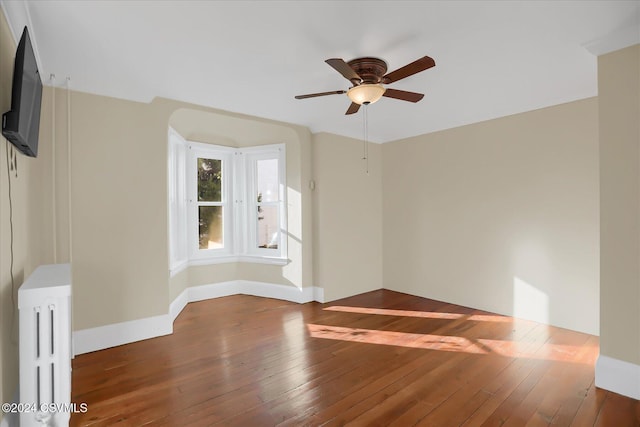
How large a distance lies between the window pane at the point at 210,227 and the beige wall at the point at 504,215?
2643mm

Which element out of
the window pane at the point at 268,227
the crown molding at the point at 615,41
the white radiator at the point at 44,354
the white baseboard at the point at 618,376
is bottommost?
the white baseboard at the point at 618,376

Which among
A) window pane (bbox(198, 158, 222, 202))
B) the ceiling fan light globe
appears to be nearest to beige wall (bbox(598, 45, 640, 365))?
the ceiling fan light globe

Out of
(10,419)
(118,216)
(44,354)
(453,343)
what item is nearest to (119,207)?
(118,216)

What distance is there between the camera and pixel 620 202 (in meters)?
2.26

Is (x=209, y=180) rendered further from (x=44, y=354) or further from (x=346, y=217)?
(x=44, y=354)

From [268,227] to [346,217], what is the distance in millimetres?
1227

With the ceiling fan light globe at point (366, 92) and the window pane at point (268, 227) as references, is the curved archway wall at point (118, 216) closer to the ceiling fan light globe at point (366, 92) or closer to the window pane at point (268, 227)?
the window pane at point (268, 227)

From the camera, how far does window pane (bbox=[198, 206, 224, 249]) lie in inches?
193

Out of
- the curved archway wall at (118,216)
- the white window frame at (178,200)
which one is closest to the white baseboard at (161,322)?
the curved archway wall at (118,216)

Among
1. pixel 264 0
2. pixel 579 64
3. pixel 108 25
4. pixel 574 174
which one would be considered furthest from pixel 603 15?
pixel 108 25

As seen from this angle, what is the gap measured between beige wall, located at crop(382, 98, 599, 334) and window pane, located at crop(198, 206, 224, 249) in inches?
104

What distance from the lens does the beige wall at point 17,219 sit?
1.81 meters

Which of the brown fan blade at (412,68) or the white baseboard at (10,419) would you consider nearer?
the white baseboard at (10,419)

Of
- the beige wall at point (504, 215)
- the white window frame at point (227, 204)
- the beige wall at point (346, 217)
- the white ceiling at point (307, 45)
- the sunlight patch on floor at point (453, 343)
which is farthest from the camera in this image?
the beige wall at point (346, 217)
